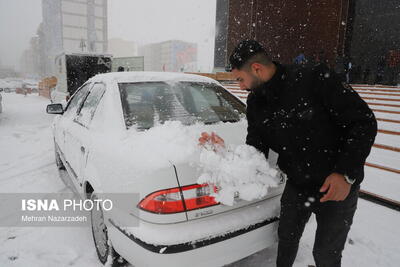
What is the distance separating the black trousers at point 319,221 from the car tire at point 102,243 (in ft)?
4.11

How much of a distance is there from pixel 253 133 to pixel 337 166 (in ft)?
2.12

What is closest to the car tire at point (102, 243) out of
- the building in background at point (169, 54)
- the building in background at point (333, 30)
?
the building in background at point (333, 30)

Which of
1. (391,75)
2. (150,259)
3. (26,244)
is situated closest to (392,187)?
(150,259)

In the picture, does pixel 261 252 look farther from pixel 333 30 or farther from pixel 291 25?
pixel 291 25

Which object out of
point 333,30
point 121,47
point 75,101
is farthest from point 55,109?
point 121,47

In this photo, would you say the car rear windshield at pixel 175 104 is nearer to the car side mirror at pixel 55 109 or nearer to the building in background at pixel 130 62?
the car side mirror at pixel 55 109

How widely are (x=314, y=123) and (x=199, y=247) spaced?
1019 millimetres

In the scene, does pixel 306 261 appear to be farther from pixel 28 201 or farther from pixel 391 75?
pixel 391 75

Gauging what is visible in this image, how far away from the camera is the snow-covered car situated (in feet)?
5.58

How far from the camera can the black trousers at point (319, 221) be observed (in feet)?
5.71

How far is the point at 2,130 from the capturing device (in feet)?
29.1

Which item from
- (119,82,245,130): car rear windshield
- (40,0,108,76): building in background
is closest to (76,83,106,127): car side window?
(119,82,245,130): car rear windshield

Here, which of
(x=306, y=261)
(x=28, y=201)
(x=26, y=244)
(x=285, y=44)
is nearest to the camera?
(x=306, y=261)

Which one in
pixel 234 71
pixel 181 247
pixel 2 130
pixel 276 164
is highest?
pixel 234 71
